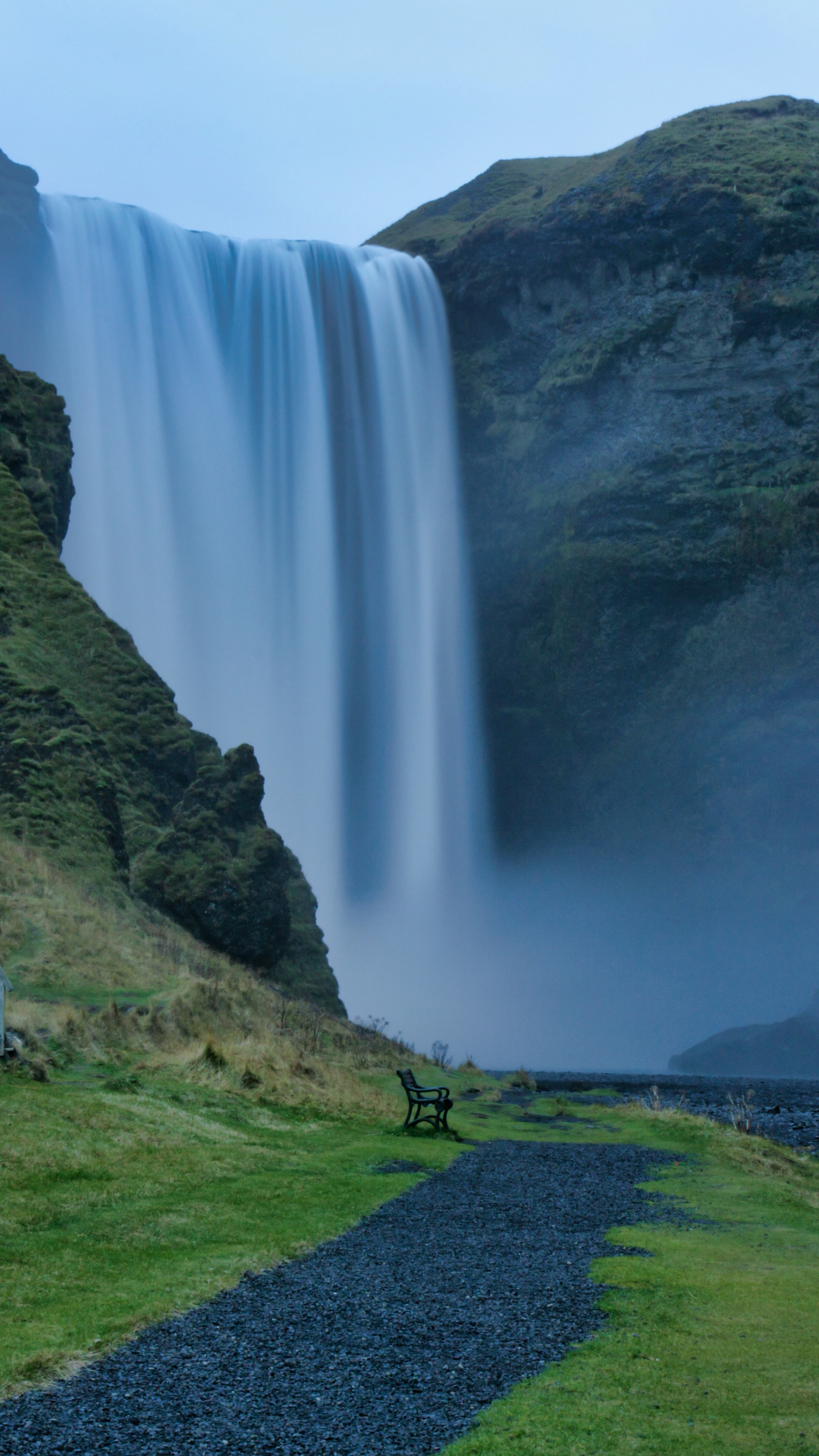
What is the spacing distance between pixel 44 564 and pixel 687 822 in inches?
1732

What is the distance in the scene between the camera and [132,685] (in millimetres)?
38281

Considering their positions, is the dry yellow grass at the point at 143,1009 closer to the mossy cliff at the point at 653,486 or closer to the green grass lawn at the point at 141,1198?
the green grass lawn at the point at 141,1198

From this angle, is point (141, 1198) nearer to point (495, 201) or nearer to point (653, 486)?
point (653, 486)

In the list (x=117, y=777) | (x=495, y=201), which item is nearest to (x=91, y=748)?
(x=117, y=777)

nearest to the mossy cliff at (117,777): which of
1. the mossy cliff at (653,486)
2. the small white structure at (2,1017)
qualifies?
the small white structure at (2,1017)

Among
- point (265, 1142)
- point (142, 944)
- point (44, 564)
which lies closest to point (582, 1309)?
point (265, 1142)

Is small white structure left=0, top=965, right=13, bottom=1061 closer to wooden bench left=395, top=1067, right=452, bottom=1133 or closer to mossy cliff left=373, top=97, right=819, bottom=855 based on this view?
wooden bench left=395, top=1067, right=452, bottom=1133

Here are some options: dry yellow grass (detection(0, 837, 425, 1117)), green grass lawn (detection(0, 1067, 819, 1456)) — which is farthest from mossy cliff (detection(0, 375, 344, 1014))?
green grass lawn (detection(0, 1067, 819, 1456))

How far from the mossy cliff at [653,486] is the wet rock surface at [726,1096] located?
22.4 metres

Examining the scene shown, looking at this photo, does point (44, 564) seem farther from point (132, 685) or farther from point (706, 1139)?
point (706, 1139)

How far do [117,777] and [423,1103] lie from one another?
67.3 feet

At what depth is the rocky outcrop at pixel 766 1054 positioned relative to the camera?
189ft

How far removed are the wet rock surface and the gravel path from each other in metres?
14.3

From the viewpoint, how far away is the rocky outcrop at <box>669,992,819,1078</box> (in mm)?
57656
